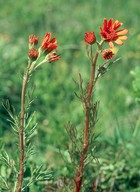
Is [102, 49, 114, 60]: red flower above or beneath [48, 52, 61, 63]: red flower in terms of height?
beneath

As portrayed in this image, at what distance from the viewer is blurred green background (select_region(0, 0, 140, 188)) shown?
2930 mm

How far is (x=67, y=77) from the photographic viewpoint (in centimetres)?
419

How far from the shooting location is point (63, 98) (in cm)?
378

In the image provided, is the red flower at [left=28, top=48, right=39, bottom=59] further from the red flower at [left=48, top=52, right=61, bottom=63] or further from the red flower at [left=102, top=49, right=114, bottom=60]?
the red flower at [left=102, top=49, right=114, bottom=60]

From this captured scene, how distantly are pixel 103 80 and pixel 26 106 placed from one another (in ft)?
8.63

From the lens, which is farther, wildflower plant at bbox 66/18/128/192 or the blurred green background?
the blurred green background

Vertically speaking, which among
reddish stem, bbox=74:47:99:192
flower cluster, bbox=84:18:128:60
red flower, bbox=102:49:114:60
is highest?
flower cluster, bbox=84:18:128:60

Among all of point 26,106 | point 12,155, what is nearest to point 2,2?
point 12,155

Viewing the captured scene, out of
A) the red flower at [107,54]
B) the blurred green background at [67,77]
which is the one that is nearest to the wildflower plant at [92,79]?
the red flower at [107,54]

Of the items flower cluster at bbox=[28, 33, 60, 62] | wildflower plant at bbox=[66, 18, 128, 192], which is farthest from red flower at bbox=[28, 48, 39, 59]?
wildflower plant at bbox=[66, 18, 128, 192]

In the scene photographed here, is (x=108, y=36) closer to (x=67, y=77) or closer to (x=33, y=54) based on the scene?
(x=33, y=54)

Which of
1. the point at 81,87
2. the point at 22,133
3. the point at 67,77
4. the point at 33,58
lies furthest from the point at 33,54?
the point at 67,77

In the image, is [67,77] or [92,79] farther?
[67,77]

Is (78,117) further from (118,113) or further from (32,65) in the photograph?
(32,65)
